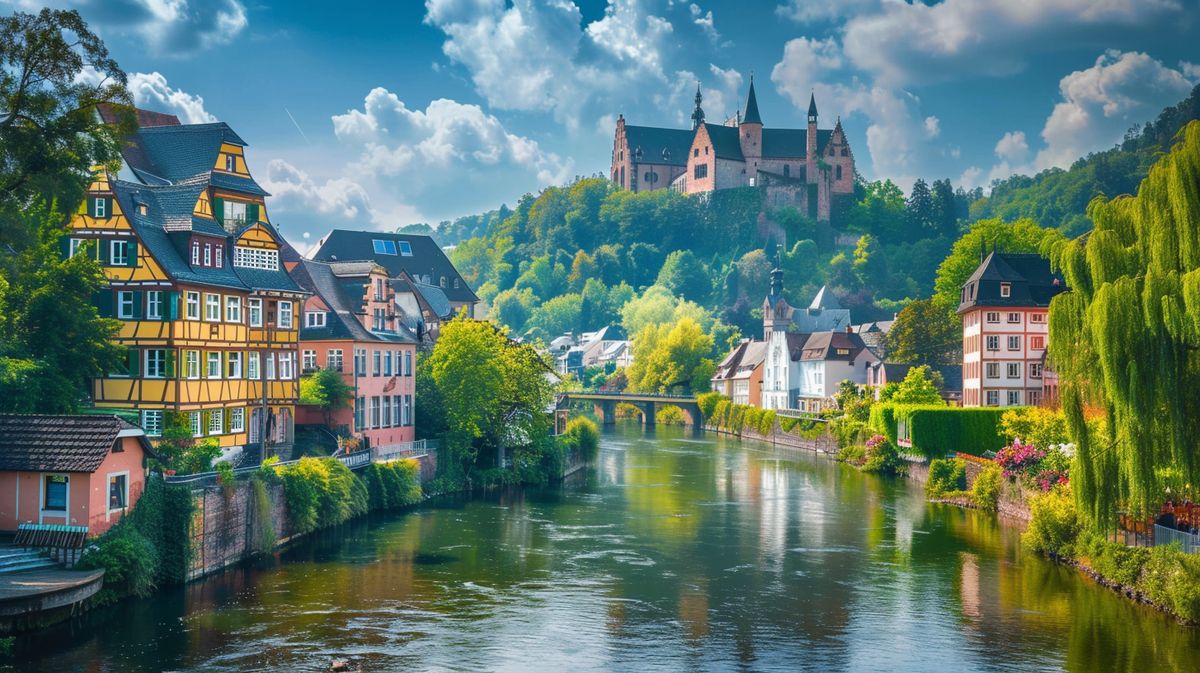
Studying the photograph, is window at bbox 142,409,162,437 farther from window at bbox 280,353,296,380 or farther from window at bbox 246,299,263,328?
window at bbox 280,353,296,380

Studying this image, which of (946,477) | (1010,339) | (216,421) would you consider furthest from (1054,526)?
(1010,339)

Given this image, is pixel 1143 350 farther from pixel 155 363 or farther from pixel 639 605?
pixel 155 363

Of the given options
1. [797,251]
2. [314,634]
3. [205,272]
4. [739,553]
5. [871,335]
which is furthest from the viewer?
[797,251]

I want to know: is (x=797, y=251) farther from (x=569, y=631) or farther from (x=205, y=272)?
(x=569, y=631)

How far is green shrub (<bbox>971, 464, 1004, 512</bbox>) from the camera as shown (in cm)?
5472

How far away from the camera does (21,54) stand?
107ft

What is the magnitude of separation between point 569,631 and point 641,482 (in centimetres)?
3594

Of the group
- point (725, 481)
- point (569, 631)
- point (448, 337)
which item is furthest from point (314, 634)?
point (725, 481)

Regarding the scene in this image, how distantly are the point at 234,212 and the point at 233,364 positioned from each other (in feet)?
23.0

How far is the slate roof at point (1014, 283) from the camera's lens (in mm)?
79125

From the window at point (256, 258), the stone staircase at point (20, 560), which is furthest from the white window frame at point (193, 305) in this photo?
the stone staircase at point (20, 560)

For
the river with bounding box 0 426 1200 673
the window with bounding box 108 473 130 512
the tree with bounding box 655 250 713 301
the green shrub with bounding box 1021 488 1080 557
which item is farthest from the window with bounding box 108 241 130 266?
the tree with bounding box 655 250 713 301

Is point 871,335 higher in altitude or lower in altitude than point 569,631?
higher

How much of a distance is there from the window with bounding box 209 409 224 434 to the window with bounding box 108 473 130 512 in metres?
13.4
